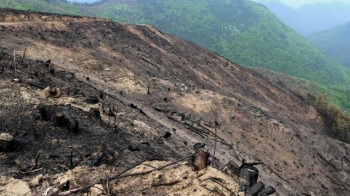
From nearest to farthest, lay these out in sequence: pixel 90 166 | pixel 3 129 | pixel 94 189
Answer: pixel 94 189 → pixel 90 166 → pixel 3 129

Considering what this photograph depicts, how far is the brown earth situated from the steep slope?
256 ft

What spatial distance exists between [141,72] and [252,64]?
8831 cm

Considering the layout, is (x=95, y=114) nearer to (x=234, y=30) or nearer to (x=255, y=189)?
(x=255, y=189)

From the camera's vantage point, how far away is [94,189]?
5648 millimetres

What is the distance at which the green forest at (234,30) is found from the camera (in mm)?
108500

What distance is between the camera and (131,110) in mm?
12859

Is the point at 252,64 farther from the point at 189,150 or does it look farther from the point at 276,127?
the point at 189,150

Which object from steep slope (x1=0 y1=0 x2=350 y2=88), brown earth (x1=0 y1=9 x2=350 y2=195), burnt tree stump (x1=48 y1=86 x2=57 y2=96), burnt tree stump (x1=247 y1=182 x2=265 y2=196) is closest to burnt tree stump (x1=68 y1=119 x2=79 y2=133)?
brown earth (x1=0 y1=9 x2=350 y2=195)

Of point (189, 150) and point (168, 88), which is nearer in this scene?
point (189, 150)

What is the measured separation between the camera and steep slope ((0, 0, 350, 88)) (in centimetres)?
10969

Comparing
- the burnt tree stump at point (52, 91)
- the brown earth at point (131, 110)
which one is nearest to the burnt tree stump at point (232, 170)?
the brown earth at point (131, 110)

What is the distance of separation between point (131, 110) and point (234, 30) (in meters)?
117

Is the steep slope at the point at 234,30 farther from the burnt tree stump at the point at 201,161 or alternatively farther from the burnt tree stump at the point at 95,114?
the burnt tree stump at the point at 201,161

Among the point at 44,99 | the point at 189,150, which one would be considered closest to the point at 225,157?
the point at 189,150
